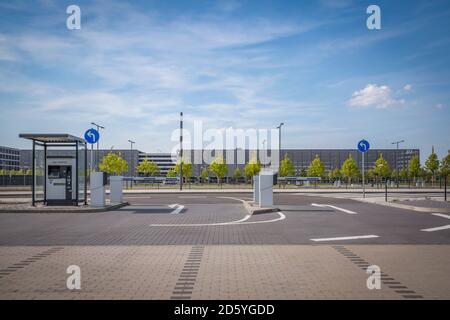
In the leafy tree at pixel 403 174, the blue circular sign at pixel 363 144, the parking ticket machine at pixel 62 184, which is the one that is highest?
the blue circular sign at pixel 363 144

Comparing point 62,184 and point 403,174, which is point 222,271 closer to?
point 62,184

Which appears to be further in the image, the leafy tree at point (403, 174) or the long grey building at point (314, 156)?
the long grey building at point (314, 156)

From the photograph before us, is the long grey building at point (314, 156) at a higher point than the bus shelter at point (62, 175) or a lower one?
higher

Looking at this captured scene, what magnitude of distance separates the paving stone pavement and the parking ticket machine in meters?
10.3

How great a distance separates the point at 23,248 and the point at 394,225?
10.7 metres

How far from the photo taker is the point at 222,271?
709 centimetres

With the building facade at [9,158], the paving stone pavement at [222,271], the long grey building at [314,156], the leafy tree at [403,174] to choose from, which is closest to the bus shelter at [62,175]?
the paving stone pavement at [222,271]

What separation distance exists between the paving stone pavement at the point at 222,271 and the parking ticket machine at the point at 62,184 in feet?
33.9

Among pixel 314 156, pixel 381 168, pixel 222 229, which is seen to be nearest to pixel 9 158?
pixel 314 156

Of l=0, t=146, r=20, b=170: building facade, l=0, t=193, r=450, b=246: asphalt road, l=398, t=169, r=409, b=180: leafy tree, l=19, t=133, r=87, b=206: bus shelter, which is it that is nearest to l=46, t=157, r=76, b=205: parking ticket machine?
l=19, t=133, r=87, b=206: bus shelter

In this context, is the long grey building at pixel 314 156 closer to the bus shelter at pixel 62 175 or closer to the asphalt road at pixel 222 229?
the bus shelter at pixel 62 175

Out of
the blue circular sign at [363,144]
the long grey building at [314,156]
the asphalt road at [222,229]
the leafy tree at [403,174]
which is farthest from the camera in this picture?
the long grey building at [314,156]

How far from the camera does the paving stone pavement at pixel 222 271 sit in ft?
19.1

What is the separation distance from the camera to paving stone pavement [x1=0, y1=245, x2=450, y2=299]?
5.83m
